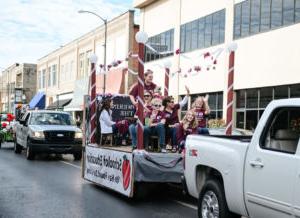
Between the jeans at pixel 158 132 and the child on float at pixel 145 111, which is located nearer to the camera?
the jeans at pixel 158 132

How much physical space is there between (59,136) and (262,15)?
1240 centimetres

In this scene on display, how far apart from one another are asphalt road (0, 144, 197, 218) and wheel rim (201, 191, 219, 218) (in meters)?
1.31

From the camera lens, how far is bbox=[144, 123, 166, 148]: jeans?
10211 mm

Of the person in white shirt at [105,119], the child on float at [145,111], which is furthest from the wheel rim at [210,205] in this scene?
the person in white shirt at [105,119]

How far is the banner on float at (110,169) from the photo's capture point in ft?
31.0

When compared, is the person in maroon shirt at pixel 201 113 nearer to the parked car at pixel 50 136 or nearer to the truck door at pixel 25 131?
the parked car at pixel 50 136

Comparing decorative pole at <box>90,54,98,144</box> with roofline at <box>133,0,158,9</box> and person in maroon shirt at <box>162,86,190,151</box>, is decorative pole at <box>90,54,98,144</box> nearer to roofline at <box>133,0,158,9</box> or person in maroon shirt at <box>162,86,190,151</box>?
Result: person in maroon shirt at <box>162,86,190,151</box>

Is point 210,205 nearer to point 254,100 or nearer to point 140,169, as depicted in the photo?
point 140,169

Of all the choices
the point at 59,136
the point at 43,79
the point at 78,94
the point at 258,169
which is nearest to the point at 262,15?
the point at 59,136

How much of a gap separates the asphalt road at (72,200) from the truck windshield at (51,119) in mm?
5784

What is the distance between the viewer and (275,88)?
24531 millimetres

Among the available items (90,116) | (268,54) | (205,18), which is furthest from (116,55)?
(90,116)

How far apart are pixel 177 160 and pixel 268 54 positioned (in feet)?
54.1

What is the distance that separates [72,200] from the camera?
955 centimetres
